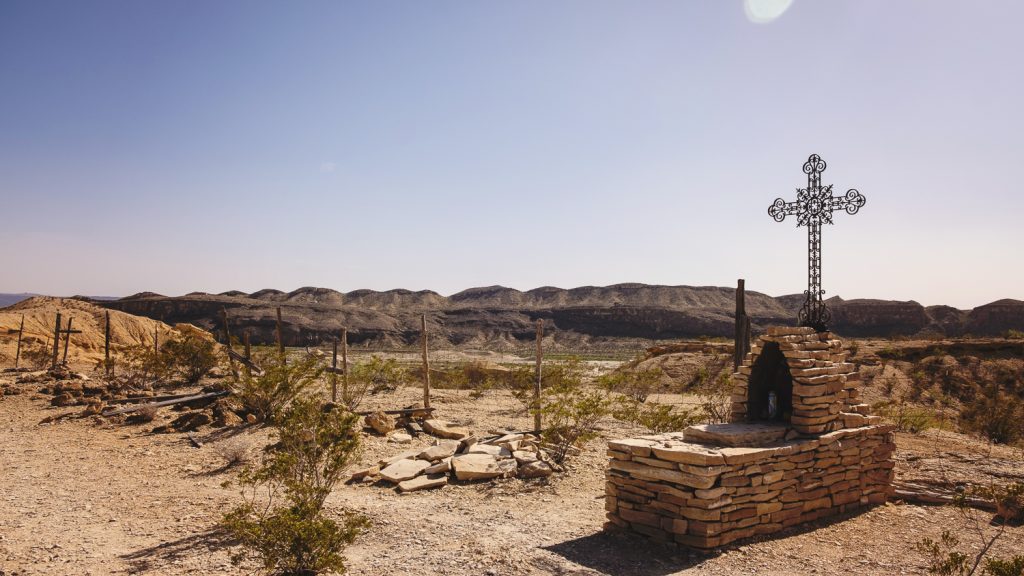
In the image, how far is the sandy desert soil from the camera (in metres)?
5.26

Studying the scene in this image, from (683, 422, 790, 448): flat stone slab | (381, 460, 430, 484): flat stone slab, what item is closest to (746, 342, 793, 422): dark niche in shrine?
(683, 422, 790, 448): flat stone slab

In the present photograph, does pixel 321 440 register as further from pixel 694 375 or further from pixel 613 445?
pixel 694 375

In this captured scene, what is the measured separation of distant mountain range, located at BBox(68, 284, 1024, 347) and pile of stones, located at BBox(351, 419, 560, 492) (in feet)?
150

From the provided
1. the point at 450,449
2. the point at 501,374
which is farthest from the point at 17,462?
the point at 501,374

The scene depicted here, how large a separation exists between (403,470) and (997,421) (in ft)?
44.2

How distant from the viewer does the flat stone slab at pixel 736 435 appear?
20.5ft

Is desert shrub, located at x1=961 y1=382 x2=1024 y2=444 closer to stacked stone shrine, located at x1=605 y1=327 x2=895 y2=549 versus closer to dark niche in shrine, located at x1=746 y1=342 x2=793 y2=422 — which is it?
stacked stone shrine, located at x1=605 y1=327 x2=895 y2=549

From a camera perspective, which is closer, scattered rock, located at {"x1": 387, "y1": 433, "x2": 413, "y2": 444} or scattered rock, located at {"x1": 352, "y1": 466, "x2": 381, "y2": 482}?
scattered rock, located at {"x1": 352, "y1": 466, "x2": 381, "y2": 482}

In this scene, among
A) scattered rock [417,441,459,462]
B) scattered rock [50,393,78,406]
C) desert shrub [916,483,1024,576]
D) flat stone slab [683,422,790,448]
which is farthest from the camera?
scattered rock [50,393,78,406]

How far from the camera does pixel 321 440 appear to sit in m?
→ 6.42

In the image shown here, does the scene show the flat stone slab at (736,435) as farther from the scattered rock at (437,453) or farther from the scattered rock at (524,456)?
the scattered rock at (437,453)

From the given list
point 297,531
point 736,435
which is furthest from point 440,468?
point 736,435

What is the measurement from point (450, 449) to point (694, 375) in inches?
578

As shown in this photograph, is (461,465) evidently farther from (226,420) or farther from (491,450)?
(226,420)
